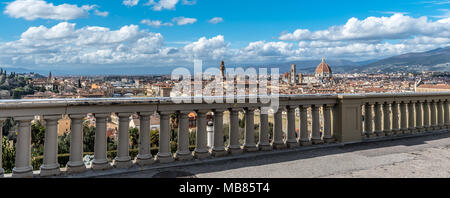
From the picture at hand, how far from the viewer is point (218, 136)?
5.96 metres

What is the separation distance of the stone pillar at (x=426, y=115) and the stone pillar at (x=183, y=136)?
6.89m

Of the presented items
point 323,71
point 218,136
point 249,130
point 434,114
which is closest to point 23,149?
point 218,136

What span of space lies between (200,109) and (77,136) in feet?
6.62

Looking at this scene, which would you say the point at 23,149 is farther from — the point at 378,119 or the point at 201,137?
the point at 378,119

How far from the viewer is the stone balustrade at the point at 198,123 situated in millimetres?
4645

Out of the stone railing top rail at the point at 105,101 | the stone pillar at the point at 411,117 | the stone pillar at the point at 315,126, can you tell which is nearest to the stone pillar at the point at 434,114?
the stone pillar at the point at 411,117

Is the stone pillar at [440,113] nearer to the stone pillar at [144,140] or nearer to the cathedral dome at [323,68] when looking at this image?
the stone pillar at [144,140]

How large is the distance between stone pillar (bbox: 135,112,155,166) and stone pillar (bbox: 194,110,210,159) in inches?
33.5

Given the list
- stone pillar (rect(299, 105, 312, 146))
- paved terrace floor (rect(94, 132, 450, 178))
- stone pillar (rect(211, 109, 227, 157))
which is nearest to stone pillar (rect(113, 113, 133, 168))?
paved terrace floor (rect(94, 132, 450, 178))

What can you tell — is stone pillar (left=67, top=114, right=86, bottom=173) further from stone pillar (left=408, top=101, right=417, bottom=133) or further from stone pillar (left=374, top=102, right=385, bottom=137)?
stone pillar (left=408, top=101, right=417, bottom=133)

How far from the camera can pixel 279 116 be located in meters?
6.47
